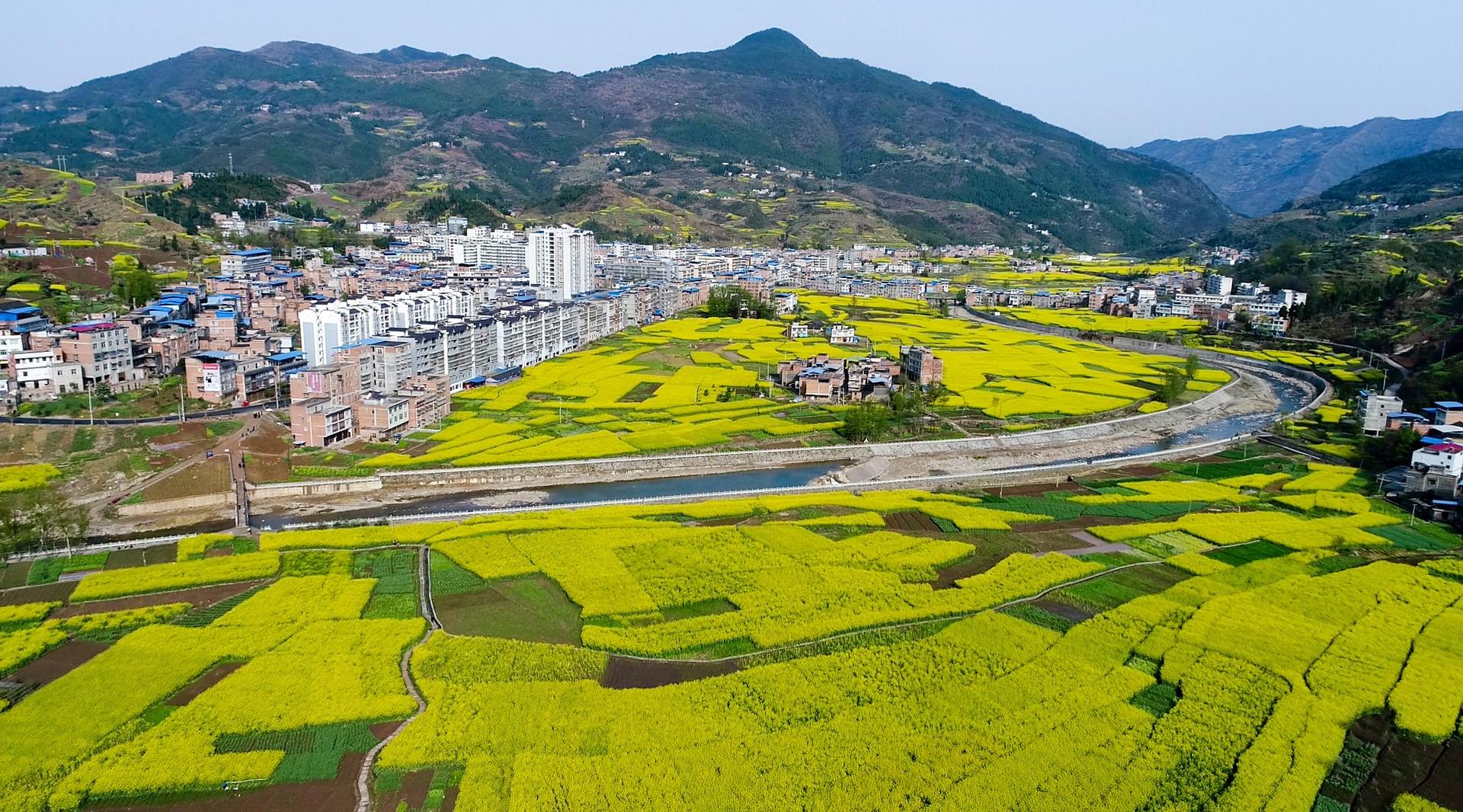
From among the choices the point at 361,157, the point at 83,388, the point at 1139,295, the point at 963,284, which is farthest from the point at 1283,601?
the point at 361,157

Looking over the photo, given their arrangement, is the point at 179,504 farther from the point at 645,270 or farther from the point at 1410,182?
the point at 1410,182

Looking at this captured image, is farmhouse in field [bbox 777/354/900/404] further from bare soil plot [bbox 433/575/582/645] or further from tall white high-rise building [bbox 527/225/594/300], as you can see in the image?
tall white high-rise building [bbox 527/225/594/300]

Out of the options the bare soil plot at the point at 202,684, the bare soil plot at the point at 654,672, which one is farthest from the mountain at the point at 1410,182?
the bare soil plot at the point at 202,684

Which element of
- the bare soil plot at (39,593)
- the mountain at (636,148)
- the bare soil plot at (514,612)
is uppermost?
the mountain at (636,148)

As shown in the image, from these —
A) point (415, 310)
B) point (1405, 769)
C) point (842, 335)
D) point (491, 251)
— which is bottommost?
point (1405, 769)

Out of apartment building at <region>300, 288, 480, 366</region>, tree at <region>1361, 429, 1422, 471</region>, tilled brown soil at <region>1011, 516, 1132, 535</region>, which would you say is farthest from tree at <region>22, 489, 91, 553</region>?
tree at <region>1361, 429, 1422, 471</region>

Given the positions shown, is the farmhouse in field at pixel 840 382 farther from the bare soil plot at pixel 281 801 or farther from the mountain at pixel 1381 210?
the mountain at pixel 1381 210

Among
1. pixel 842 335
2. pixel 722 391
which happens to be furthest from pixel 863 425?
pixel 842 335
